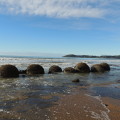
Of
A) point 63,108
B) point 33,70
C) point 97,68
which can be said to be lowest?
point 63,108

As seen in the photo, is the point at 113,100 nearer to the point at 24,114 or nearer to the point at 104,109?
the point at 104,109

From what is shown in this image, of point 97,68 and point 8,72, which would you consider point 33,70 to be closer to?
point 8,72

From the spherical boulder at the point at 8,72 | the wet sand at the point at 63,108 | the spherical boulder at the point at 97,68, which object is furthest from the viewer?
the spherical boulder at the point at 97,68

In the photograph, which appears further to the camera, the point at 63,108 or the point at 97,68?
the point at 97,68

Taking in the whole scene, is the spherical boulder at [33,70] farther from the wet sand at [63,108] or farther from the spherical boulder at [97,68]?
the wet sand at [63,108]

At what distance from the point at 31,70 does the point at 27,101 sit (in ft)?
42.7

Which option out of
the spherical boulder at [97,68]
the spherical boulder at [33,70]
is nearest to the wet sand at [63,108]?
the spherical boulder at [33,70]

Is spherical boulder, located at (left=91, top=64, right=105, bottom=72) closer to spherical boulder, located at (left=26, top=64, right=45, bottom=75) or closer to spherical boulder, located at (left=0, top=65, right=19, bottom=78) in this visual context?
spherical boulder, located at (left=26, top=64, right=45, bottom=75)

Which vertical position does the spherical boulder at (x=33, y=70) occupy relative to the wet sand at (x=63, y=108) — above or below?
above

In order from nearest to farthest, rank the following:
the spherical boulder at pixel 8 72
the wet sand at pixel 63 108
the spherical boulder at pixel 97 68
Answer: the wet sand at pixel 63 108 → the spherical boulder at pixel 8 72 → the spherical boulder at pixel 97 68

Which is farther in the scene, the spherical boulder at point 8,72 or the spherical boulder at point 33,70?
the spherical boulder at point 33,70

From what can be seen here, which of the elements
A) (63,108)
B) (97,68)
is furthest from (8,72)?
(97,68)

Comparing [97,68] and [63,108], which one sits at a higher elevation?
[97,68]

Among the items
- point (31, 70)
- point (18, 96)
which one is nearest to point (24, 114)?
point (18, 96)
